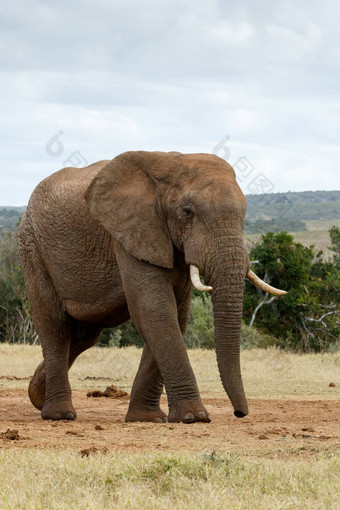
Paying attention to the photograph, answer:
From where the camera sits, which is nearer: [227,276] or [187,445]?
[187,445]

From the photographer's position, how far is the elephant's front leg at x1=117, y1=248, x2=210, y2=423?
9102 mm

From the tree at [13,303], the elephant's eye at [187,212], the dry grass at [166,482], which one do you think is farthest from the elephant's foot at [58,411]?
the tree at [13,303]

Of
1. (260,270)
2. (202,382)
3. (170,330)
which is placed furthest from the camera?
(260,270)

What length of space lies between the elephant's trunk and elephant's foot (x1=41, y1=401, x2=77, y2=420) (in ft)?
9.13

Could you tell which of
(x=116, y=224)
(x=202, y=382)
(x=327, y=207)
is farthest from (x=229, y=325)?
(x=327, y=207)

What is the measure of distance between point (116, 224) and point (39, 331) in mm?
2157

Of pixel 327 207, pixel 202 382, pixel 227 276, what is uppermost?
pixel 327 207

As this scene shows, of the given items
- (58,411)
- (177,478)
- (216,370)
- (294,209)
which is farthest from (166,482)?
(294,209)

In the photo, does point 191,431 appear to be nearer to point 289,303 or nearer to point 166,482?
point 166,482

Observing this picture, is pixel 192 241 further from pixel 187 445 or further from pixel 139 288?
pixel 187 445

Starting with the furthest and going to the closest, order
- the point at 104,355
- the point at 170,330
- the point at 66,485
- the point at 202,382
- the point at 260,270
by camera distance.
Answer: the point at 260,270 → the point at 104,355 → the point at 202,382 → the point at 170,330 → the point at 66,485

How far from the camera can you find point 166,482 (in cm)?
579

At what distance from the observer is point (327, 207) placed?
146 m

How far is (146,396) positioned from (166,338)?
122 centimetres
